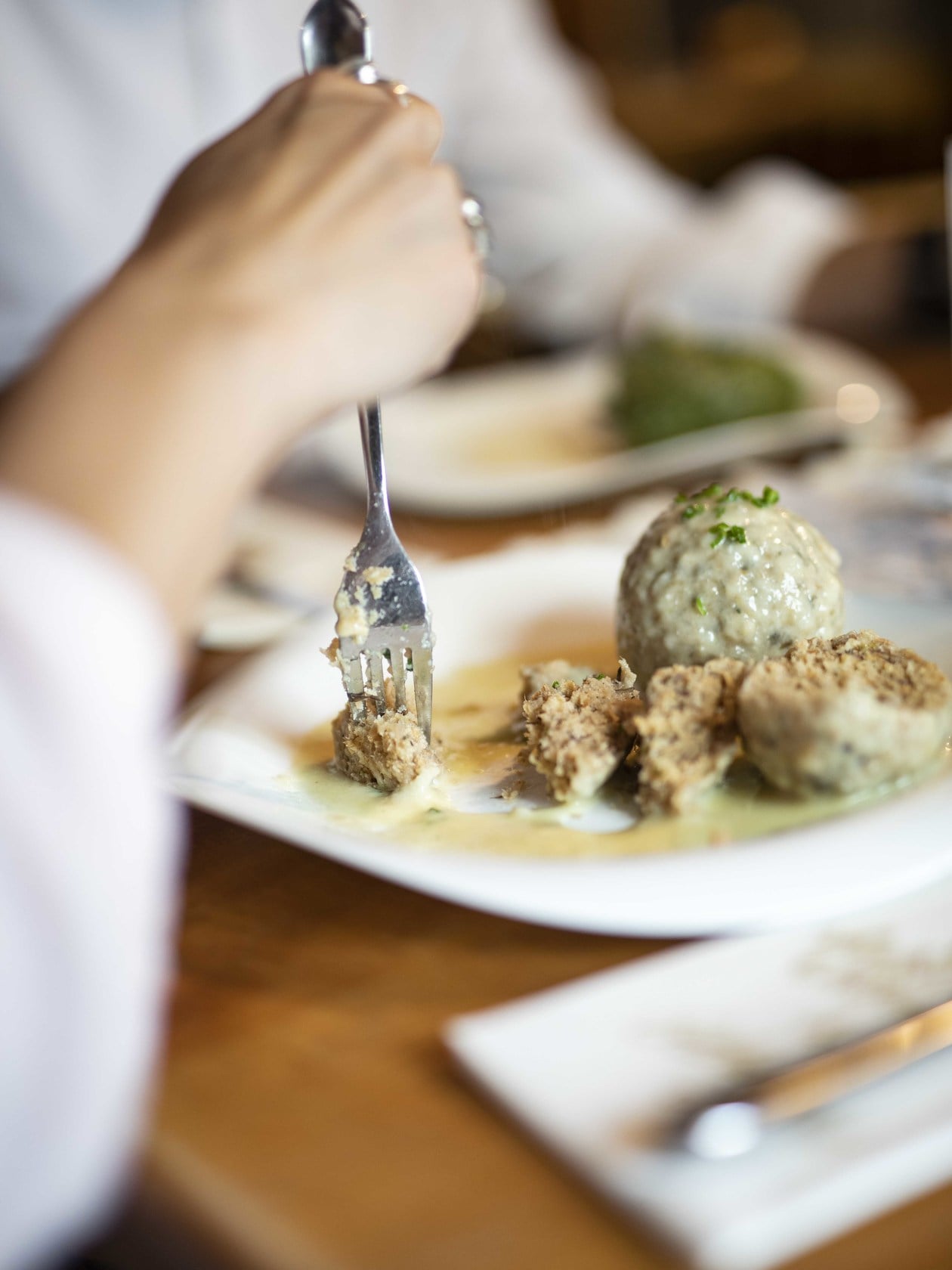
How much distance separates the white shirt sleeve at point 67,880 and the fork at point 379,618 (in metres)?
0.36

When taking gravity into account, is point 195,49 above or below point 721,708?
above

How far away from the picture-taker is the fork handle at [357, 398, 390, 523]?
0.87m

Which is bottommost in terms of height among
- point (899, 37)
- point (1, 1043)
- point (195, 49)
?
point (899, 37)

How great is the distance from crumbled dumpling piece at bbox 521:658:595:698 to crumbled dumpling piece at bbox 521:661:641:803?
0.20 feet

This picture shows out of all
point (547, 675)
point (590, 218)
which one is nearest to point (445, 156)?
point (590, 218)

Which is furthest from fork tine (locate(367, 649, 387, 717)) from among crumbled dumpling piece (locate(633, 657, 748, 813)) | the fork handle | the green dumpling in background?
the green dumpling in background

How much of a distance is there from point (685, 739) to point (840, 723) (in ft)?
0.32

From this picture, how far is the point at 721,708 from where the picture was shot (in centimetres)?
82

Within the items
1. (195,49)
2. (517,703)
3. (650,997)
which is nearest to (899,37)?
(195,49)

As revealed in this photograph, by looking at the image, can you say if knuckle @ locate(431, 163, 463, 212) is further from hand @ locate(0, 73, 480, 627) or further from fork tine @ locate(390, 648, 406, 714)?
fork tine @ locate(390, 648, 406, 714)

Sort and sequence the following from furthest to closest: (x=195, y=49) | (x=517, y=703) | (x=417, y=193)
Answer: (x=195, y=49) < (x=517, y=703) < (x=417, y=193)

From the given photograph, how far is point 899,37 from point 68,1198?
6.52 m

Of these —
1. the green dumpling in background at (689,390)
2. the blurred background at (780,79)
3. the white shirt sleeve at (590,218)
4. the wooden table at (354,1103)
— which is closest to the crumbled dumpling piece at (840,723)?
the wooden table at (354,1103)

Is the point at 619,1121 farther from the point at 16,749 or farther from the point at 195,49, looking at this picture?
the point at 195,49
